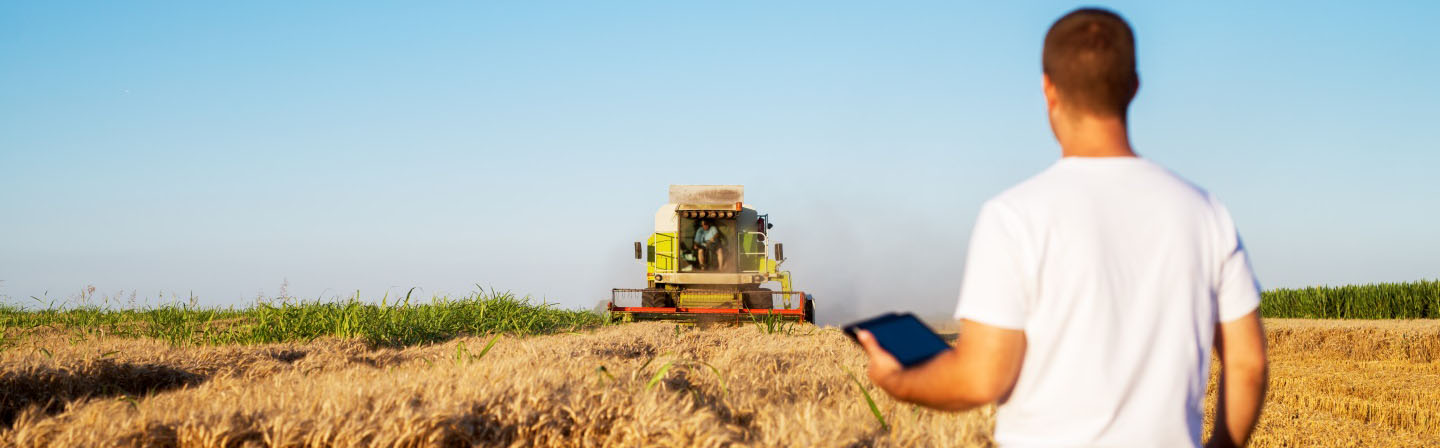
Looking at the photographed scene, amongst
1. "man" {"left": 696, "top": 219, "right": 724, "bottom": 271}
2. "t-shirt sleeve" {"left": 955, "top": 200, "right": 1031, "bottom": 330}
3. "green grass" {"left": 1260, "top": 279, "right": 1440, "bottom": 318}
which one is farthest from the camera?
"green grass" {"left": 1260, "top": 279, "right": 1440, "bottom": 318}

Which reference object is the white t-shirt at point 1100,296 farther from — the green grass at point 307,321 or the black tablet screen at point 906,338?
the green grass at point 307,321

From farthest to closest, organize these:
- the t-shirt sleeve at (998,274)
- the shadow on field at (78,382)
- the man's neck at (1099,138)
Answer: the shadow on field at (78,382) < the man's neck at (1099,138) < the t-shirt sleeve at (998,274)

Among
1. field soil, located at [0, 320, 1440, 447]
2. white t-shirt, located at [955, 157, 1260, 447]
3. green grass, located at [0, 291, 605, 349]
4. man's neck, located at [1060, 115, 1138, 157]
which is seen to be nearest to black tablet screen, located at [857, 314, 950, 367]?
white t-shirt, located at [955, 157, 1260, 447]

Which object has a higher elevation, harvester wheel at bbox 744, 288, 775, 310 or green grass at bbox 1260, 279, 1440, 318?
harvester wheel at bbox 744, 288, 775, 310

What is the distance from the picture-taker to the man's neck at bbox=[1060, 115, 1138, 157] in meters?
1.45

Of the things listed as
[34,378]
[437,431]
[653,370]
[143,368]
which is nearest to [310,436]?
[437,431]

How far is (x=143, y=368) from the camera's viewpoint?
5492 mm

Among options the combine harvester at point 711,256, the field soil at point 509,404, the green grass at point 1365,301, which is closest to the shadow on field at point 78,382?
the field soil at point 509,404

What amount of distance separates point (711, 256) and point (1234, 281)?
597 inches

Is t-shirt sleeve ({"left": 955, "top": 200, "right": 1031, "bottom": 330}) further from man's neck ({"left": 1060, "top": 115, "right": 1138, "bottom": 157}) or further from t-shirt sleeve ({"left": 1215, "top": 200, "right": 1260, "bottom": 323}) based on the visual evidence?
t-shirt sleeve ({"left": 1215, "top": 200, "right": 1260, "bottom": 323})

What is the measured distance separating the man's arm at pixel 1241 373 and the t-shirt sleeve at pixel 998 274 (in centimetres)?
47

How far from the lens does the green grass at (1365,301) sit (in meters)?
23.4

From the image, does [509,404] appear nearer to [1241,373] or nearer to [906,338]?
[906,338]

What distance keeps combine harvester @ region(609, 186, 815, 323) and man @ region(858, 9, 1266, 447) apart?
45.7ft
